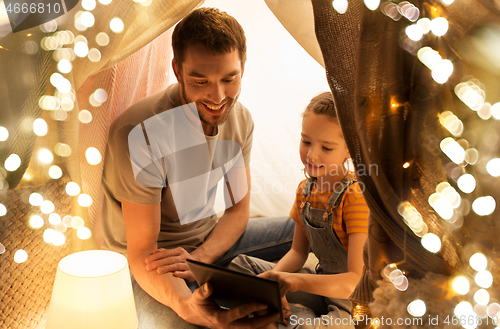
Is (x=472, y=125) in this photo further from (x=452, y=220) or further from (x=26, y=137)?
(x=26, y=137)

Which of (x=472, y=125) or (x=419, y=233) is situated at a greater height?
(x=472, y=125)

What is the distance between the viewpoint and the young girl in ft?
2.85

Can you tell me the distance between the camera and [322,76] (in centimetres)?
Answer: 111

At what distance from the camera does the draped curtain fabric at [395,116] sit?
0.57m

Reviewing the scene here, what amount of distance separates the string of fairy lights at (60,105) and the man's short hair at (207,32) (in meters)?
0.13

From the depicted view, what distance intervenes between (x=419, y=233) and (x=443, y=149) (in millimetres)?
150

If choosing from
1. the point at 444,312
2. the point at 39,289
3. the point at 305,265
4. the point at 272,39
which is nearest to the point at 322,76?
the point at 272,39

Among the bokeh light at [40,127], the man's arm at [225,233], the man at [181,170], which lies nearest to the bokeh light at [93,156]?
the man at [181,170]

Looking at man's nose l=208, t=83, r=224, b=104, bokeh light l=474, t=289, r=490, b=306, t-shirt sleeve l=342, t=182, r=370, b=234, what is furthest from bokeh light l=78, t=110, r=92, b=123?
bokeh light l=474, t=289, r=490, b=306

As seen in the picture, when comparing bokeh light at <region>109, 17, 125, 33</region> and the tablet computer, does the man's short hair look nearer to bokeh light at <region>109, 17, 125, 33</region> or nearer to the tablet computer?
bokeh light at <region>109, 17, 125, 33</region>

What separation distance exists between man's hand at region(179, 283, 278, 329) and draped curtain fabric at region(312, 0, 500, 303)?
0.27 m

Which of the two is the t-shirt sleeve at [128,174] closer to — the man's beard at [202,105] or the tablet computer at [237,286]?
the man's beard at [202,105]

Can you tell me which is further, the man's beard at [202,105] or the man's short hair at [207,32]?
the man's beard at [202,105]

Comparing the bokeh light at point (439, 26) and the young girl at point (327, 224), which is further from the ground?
the bokeh light at point (439, 26)
